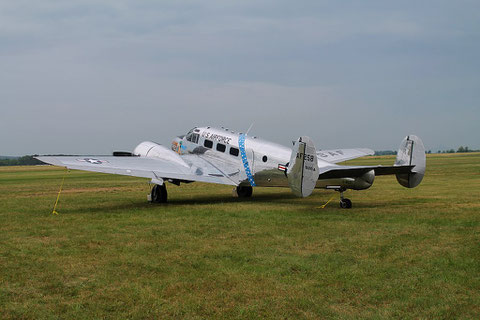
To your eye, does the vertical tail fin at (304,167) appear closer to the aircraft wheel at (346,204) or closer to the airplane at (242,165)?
the airplane at (242,165)

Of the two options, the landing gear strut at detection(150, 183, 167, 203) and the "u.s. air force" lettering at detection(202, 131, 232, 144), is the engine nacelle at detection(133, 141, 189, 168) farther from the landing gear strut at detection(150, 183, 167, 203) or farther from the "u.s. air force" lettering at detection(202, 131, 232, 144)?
the "u.s. air force" lettering at detection(202, 131, 232, 144)

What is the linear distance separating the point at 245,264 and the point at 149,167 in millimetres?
11173

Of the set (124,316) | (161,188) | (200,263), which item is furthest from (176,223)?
(124,316)

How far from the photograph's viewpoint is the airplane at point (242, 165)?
589 inches

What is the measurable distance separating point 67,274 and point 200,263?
2495mm

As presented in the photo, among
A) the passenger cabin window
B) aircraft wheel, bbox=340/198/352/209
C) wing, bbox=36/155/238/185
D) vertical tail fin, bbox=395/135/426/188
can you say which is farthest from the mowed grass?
the passenger cabin window

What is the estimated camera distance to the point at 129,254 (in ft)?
32.0

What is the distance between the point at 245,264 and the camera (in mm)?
8812

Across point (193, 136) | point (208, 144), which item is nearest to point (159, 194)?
point (208, 144)

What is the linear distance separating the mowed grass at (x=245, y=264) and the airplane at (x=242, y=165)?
122cm

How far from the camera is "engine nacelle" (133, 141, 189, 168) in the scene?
68.4ft

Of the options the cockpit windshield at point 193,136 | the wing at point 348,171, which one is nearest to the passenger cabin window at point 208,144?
the cockpit windshield at point 193,136

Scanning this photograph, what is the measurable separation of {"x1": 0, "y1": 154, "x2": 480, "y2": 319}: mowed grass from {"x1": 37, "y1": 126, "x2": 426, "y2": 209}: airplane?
1216 mm

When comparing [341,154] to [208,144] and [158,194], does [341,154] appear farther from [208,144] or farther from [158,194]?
[158,194]
